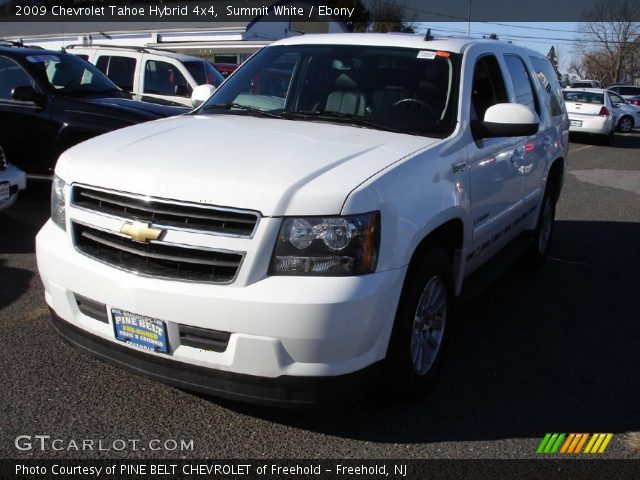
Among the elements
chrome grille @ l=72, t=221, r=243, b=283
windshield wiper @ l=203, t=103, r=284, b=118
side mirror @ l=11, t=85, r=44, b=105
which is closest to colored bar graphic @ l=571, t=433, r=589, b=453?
chrome grille @ l=72, t=221, r=243, b=283

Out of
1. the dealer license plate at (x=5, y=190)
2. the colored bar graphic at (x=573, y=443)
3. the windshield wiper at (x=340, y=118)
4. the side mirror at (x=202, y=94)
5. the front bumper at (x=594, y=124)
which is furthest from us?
the front bumper at (x=594, y=124)

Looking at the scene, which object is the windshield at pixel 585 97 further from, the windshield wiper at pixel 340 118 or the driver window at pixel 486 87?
the windshield wiper at pixel 340 118

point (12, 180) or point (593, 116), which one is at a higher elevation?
point (593, 116)

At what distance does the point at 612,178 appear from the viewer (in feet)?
41.7

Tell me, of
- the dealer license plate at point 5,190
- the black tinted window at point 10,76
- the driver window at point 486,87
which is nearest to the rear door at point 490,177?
the driver window at point 486,87

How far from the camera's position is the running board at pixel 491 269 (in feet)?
14.0

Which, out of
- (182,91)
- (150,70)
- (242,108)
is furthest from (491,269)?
(150,70)

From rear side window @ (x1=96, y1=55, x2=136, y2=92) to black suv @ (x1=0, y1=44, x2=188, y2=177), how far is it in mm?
3789

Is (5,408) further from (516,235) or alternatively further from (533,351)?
(516,235)

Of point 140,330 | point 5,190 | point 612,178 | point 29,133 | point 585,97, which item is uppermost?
point 585,97

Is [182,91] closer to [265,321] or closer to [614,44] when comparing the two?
[265,321]

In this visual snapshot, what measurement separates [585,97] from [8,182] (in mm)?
17507

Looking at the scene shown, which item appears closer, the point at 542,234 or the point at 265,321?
the point at 265,321

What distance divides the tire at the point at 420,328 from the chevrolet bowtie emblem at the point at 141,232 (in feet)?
3.81
